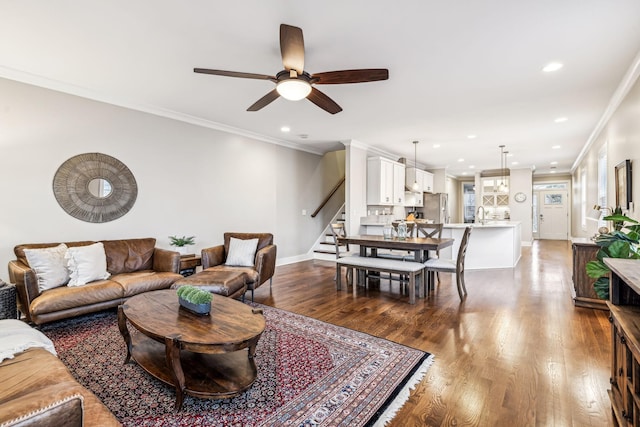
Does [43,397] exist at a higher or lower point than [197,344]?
higher

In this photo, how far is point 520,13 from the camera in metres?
2.31

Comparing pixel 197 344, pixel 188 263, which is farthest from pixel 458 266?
pixel 188 263

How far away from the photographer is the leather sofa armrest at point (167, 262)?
13.2ft

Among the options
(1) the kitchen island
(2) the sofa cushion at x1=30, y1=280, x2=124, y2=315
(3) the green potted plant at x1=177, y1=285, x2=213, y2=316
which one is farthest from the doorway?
(2) the sofa cushion at x1=30, y1=280, x2=124, y2=315

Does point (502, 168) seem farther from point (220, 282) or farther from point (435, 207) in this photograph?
point (220, 282)

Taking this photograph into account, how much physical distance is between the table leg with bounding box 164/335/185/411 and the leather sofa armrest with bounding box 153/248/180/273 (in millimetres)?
2368

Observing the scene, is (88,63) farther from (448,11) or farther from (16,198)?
(448,11)

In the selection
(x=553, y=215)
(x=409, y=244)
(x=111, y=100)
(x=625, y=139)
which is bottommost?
(x=409, y=244)

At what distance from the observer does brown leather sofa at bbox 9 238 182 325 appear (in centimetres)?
292

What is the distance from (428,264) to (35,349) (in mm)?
4040

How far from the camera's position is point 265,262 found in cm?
433

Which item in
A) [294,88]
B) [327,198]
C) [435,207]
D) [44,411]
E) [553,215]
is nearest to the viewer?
[44,411]

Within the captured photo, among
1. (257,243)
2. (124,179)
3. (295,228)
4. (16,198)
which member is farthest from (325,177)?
(16,198)

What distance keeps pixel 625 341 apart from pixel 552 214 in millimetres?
12958
